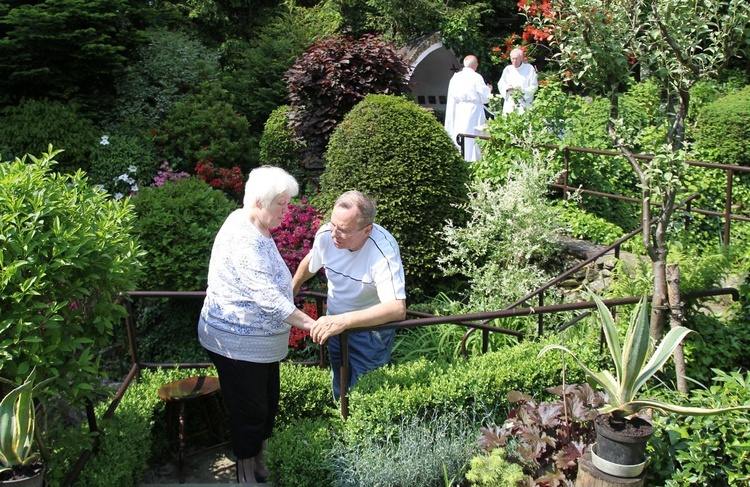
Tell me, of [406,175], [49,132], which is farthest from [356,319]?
[49,132]

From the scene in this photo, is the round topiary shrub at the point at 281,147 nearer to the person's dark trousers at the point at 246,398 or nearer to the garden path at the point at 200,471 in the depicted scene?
the garden path at the point at 200,471

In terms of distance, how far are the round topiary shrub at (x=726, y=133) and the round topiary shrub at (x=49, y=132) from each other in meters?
8.43

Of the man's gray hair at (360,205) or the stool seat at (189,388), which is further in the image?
the stool seat at (189,388)

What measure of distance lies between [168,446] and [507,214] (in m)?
3.49

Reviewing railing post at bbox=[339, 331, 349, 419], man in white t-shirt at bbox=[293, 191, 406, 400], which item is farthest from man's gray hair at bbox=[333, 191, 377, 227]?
railing post at bbox=[339, 331, 349, 419]

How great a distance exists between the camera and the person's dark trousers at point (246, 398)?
343cm


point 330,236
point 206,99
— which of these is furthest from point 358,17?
point 330,236

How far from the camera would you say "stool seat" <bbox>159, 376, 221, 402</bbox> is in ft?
12.6

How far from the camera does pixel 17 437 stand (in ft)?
8.05

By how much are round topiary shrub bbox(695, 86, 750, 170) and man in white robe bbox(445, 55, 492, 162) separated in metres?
3.23

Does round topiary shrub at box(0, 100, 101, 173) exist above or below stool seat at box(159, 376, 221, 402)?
above

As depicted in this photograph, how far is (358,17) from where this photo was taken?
1492 cm

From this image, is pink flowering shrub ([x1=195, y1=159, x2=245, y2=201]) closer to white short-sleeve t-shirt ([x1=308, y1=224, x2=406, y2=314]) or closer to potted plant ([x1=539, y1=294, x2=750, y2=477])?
white short-sleeve t-shirt ([x1=308, y1=224, x2=406, y2=314])

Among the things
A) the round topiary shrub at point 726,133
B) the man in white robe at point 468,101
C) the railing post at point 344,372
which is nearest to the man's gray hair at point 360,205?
the railing post at point 344,372
